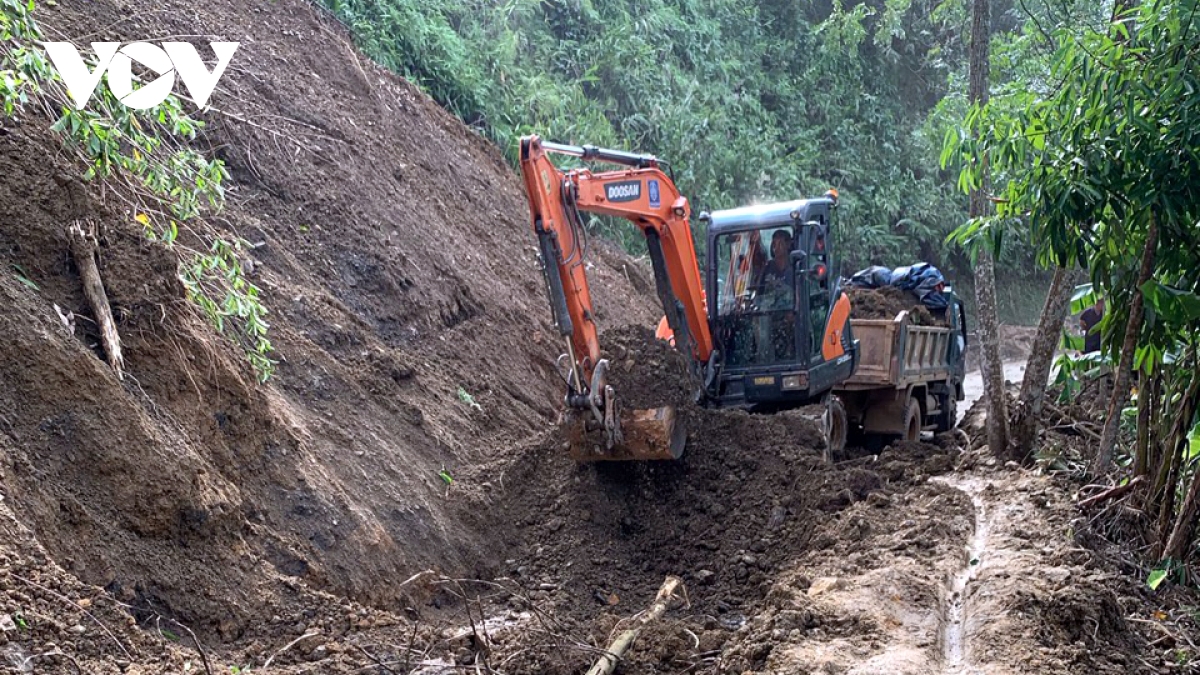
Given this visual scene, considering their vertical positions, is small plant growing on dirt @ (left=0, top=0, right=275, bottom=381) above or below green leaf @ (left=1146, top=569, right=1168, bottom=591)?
above

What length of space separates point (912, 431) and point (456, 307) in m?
5.24

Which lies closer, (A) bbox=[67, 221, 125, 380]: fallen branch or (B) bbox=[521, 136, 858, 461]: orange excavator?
(A) bbox=[67, 221, 125, 380]: fallen branch

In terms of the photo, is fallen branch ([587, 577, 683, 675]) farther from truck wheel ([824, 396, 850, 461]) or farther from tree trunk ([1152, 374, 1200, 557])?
truck wheel ([824, 396, 850, 461])

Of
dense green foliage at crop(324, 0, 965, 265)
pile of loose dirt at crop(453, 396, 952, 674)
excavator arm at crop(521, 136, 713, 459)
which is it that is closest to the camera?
pile of loose dirt at crop(453, 396, 952, 674)

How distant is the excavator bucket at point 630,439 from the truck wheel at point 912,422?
4.55 metres

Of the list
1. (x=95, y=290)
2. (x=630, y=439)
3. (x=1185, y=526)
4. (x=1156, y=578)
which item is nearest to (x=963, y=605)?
(x=1156, y=578)

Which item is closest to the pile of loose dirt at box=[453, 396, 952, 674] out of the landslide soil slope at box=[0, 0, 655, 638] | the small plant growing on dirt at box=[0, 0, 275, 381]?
the landslide soil slope at box=[0, 0, 655, 638]

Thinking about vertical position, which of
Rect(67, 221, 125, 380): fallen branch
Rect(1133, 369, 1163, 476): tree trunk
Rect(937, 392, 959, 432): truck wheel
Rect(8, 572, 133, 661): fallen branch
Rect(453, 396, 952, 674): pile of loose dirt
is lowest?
Rect(937, 392, 959, 432): truck wheel

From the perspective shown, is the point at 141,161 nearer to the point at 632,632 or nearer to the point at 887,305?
the point at 632,632

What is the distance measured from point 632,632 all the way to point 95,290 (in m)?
3.57

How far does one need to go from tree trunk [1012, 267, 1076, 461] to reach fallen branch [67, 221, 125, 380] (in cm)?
717

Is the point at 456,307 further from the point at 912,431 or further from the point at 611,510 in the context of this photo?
the point at 912,431

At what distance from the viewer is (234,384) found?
7160mm

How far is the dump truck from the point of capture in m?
11.9
